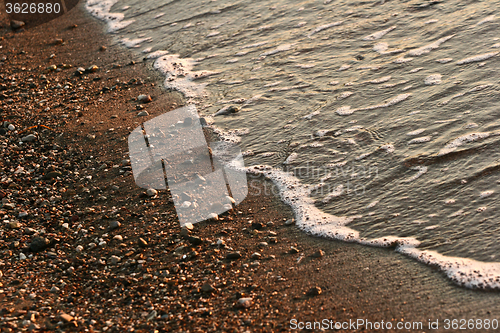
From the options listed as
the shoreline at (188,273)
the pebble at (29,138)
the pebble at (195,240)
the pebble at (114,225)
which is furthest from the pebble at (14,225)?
the pebble at (195,240)

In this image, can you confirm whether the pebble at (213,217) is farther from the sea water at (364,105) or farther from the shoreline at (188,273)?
the sea water at (364,105)

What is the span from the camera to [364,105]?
16.0 feet

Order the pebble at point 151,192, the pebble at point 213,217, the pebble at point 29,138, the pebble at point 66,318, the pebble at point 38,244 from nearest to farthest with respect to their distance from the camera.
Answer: the pebble at point 66,318 → the pebble at point 38,244 → the pebble at point 213,217 → the pebble at point 151,192 → the pebble at point 29,138

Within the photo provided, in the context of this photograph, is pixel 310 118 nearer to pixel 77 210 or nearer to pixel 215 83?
pixel 215 83

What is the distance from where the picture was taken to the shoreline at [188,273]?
9.39 feet

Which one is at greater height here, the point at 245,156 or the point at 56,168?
the point at 56,168

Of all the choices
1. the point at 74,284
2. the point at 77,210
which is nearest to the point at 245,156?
the point at 77,210

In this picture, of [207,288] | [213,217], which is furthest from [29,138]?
[207,288]

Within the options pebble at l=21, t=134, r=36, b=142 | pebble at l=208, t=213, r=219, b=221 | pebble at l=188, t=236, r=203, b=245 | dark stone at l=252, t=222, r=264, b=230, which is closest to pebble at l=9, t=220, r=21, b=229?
pebble at l=21, t=134, r=36, b=142

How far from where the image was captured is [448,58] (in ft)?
17.3

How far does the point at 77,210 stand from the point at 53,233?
12.6 inches

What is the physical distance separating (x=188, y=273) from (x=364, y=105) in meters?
2.80

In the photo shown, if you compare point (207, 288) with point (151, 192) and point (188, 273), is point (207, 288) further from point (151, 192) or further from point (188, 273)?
point (151, 192)

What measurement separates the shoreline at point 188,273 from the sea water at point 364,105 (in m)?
0.23
